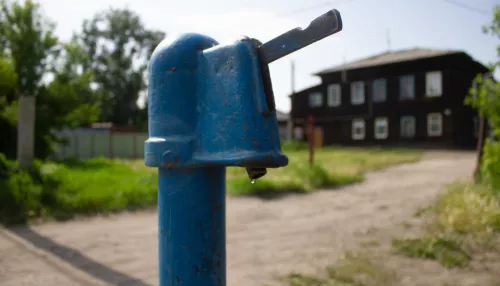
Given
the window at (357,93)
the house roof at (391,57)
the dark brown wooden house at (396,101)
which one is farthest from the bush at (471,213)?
the window at (357,93)

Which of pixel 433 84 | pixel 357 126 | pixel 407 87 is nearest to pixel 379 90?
pixel 407 87

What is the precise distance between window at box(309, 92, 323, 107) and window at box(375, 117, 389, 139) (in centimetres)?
425

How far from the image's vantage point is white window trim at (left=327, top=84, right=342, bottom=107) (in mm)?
27328

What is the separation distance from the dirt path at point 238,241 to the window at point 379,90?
19254mm

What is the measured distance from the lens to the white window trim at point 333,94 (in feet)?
89.7

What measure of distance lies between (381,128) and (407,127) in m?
1.59

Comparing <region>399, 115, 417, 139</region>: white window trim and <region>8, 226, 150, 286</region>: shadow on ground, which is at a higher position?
<region>399, 115, 417, 139</region>: white window trim

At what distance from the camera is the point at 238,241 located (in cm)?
426

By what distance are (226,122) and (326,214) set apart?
4943 millimetres

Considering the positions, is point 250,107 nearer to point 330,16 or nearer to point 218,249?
point 330,16

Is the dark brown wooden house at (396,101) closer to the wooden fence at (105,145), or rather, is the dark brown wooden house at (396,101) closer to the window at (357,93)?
the window at (357,93)

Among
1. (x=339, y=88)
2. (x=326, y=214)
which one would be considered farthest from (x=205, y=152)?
(x=339, y=88)

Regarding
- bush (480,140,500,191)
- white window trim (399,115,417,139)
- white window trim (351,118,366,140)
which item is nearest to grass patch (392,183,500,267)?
bush (480,140,500,191)

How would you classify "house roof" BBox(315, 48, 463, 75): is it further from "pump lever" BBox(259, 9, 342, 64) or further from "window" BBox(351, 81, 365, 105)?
"pump lever" BBox(259, 9, 342, 64)
